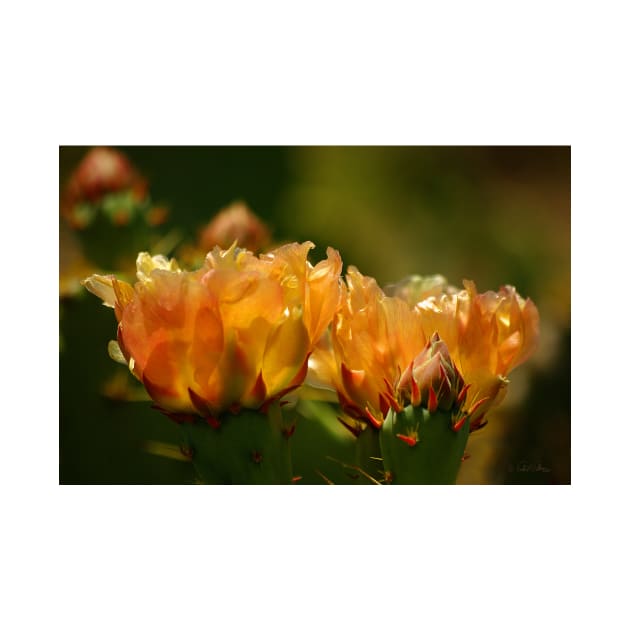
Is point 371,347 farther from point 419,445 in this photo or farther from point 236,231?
point 236,231

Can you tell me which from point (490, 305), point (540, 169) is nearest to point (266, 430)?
point (490, 305)

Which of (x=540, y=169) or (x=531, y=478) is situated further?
(x=540, y=169)

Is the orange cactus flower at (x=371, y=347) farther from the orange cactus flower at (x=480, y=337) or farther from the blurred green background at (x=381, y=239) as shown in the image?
the blurred green background at (x=381, y=239)

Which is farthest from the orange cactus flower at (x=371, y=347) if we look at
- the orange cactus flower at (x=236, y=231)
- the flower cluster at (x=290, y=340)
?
the orange cactus flower at (x=236, y=231)

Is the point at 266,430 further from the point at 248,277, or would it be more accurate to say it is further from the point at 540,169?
the point at 540,169

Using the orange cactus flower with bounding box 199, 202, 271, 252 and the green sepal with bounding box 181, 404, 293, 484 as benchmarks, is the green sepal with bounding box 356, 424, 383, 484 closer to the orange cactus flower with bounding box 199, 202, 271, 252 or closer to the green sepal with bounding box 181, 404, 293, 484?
the green sepal with bounding box 181, 404, 293, 484

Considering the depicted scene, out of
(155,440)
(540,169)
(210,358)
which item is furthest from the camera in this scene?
(540,169)

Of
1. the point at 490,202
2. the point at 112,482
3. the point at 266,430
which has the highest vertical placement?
the point at 490,202
